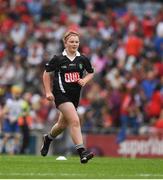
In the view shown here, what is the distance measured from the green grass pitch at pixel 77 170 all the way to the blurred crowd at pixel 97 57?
28.1 ft

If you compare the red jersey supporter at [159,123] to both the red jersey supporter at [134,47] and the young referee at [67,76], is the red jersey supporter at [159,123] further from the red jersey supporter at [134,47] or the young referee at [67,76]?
the young referee at [67,76]

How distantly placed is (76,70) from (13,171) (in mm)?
2424

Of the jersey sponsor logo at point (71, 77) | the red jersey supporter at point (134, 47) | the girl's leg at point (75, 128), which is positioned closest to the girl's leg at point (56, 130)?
the girl's leg at point (75, 128)

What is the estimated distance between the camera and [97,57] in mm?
28172

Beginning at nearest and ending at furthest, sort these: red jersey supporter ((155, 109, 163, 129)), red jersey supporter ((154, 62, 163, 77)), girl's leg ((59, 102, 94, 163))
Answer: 1. girl's leg ((59, 102, 94, 163))
2. red jersey supporter ((155, 109, 163, 129))
3. red jersey supporter ((154, 62, 163, 77))

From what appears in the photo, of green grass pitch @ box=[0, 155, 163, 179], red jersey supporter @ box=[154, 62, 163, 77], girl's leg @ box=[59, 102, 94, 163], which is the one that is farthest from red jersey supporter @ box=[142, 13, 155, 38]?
girl's leg @ box=[59, 102, 94, 163]

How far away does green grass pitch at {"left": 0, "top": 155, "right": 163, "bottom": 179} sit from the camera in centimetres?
1298

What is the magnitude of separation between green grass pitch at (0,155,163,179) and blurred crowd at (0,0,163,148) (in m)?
8.58

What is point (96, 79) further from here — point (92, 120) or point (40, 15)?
point (40, 15)

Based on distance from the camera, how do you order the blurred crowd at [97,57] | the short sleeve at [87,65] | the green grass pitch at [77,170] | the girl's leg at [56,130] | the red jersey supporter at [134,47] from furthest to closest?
the red jersey supporter at [134,47]
the blurred crowd at [97,57]
the girl's leg at [56,130]
the short sleeve at [87,65]
the green grass pitch at [77,170]

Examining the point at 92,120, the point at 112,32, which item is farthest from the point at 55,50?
the point at 92,120

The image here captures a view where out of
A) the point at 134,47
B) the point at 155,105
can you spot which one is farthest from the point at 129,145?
the point at 134,47

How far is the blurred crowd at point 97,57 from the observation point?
25391mm

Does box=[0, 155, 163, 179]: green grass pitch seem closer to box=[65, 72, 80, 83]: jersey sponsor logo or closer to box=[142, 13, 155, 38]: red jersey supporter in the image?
box=[65, 72, 80, 83]: jersey sponsor logo
